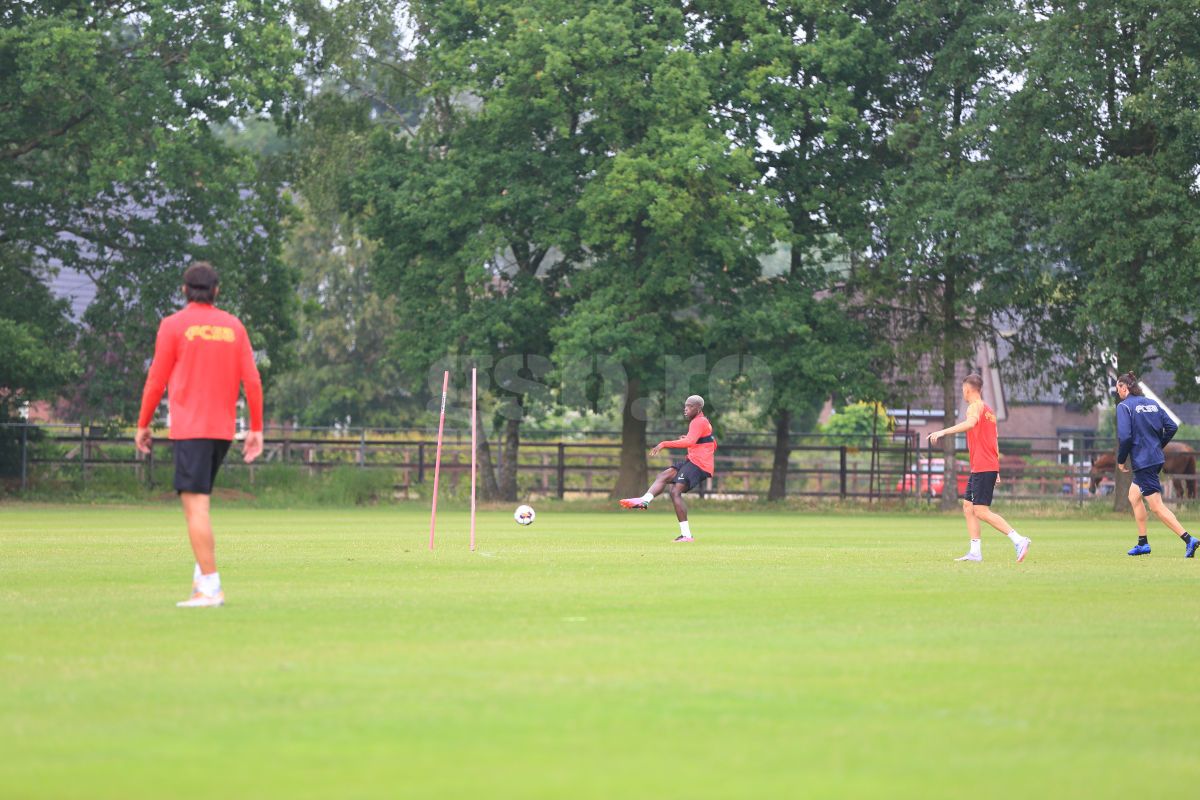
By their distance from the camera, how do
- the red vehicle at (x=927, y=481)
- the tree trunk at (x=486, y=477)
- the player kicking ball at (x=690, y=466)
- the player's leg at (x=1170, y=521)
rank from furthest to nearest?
the tree trunk at (x=486, y=477)
the red vehicle at (x=927, y=481)
the player kicking ball at (x=690, y=466)
the player's leg at (x=1170, y=521)

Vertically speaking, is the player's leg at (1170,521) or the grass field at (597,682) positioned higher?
the player's leg at (1170,521)

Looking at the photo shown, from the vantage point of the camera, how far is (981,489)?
1959 cm

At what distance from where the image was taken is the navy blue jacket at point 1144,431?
21172 mm

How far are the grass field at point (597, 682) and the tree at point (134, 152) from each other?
25.0 metres

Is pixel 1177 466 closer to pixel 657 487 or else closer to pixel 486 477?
pixel 486 477

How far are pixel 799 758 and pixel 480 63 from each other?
39.9 meters

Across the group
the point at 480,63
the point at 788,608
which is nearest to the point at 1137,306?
the point at 480,63

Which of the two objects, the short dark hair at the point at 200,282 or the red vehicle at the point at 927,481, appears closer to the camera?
the short dark hair at the point at 200,282

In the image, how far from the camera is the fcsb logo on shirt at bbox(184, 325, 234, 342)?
12266 millimetres

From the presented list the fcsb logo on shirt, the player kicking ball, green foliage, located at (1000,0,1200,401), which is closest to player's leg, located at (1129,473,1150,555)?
the player kicking ball

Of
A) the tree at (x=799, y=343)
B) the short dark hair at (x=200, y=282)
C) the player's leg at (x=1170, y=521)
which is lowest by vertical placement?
the player's leg at (x=1170, y=521)

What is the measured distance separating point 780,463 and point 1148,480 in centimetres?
2696

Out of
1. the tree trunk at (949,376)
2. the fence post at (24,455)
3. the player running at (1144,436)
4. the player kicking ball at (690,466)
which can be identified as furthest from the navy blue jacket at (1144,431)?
the fence post at (24,455)

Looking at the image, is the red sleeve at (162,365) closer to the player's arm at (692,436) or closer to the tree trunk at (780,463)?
the player's arm at (692,436)
